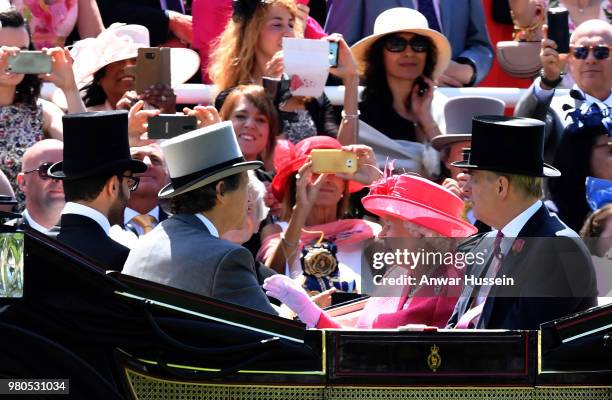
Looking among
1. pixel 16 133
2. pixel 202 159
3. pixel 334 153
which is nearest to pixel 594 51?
pixel 334 153

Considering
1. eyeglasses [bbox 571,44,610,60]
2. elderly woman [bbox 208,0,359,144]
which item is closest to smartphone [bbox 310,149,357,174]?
elderly woman [bbox 208,0,359,144]

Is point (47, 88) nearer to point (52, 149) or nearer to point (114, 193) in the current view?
point (52, 149)

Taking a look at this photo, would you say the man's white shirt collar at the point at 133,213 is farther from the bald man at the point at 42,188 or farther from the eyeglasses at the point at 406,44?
the eyeglasses at the point at 406,44

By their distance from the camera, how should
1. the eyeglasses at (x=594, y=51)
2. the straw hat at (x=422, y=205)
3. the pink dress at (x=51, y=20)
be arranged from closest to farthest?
the straw hat at (x=422, y=205)
the eyeglasses at (x=594, y=51)
the pink dress at (x=51, y=20)

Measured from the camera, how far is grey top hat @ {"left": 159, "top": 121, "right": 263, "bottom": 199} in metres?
5.45

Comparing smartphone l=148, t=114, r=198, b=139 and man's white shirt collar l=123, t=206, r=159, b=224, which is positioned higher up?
smartphone l=148, t=114, r=198, b=139

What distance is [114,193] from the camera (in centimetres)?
581

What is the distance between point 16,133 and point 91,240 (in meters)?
1.71

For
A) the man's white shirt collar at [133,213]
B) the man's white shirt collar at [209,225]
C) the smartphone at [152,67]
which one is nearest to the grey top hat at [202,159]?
the man's white shirt collar at [209,225]

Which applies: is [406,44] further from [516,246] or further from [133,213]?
[516,246]

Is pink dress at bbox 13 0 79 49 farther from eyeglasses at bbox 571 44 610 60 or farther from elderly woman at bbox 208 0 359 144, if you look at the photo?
eyeglasses at bbox 571 44 610 60

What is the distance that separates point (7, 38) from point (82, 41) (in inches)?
18.8

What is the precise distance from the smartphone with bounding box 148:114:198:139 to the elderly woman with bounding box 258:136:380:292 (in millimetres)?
858

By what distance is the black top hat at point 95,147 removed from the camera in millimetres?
5793
